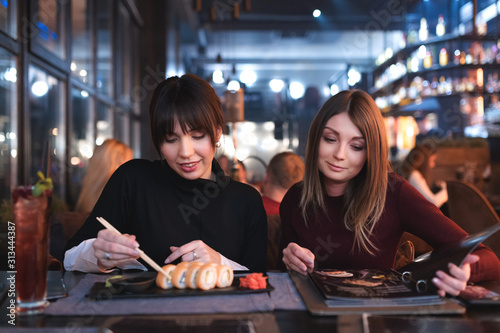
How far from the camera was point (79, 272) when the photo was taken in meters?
1.18

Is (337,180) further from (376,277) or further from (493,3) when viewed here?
(493,3)

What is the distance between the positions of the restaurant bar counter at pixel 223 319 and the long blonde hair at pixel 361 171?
59cm

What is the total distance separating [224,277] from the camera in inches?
38.6

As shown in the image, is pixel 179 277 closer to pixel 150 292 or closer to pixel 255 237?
pixel 150 292

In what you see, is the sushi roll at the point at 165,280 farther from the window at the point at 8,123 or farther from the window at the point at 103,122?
the window at the point at 103,122

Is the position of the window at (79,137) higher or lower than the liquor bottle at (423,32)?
lower

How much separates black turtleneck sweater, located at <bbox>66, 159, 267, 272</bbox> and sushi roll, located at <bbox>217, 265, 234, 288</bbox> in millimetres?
453

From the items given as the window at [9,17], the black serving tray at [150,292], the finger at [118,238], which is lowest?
the black serving tray at [150,292]

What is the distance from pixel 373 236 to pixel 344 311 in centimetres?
69

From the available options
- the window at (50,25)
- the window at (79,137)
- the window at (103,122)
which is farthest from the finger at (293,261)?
the window at (103,122)

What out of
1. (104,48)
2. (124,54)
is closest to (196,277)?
(104,48)

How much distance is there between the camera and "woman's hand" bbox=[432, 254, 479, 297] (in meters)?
0.92

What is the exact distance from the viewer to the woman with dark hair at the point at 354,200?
4.58 ft

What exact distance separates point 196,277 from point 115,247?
0.64 ft
